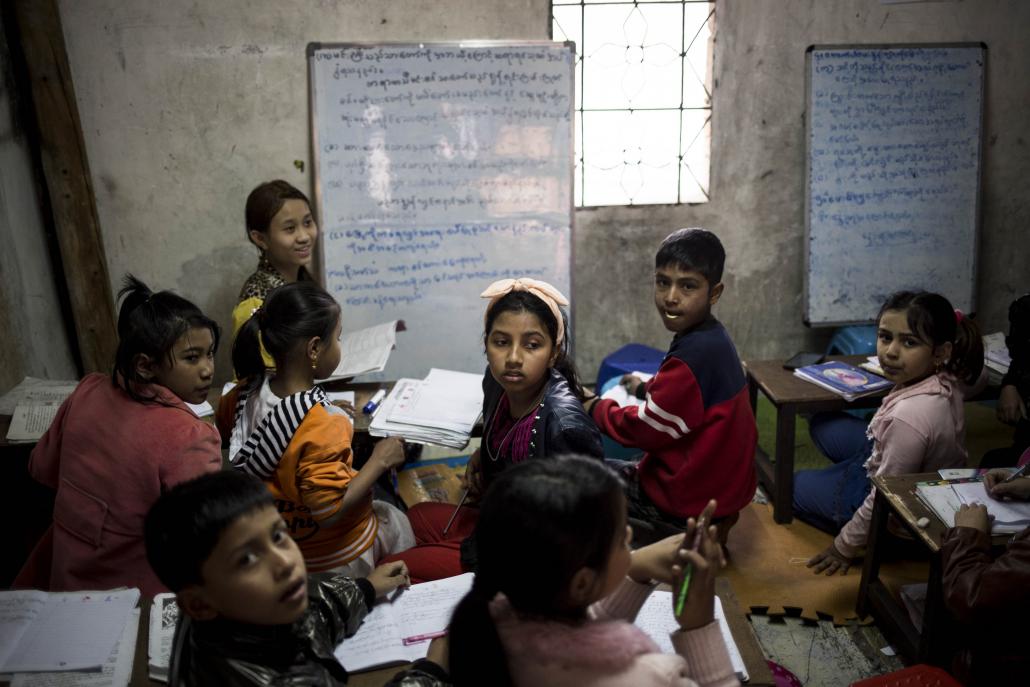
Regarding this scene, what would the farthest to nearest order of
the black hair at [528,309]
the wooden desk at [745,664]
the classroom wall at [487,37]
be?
the classroom wall at [487,37], the black hair at [528,309], the wooden desk at [745,664]

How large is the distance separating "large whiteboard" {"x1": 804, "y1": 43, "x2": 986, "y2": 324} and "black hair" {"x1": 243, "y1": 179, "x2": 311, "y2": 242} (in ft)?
8.79

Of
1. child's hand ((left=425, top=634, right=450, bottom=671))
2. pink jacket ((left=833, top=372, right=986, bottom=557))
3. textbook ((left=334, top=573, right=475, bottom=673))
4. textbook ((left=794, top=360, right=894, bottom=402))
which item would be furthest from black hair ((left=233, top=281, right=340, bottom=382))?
textbook ((left=794, top=360, right=894, bottom=402))

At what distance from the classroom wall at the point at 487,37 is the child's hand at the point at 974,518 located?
2564 millimetres

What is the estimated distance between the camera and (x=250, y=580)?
4.48 feet

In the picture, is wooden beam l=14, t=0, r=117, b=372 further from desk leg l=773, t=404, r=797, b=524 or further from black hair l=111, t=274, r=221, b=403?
desk leg l=773, t=404, r=797, b=524

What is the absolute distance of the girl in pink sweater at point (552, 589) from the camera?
1232 millimetres

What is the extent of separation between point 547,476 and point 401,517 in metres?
1.45

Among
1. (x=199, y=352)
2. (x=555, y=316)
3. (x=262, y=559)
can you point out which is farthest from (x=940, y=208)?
(x=262, y=559)

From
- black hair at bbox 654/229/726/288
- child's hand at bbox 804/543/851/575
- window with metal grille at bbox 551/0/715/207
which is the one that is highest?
window with metal grille at bbox 551/0/715/207

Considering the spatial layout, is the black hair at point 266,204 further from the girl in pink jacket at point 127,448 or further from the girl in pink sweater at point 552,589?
the girl in pink sweater at point 552,589

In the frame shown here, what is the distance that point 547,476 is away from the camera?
127 centimetres

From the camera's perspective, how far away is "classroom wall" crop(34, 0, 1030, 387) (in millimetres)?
3916

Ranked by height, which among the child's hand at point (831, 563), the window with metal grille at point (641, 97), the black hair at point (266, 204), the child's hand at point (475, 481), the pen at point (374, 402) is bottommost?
the child's hand at point (831, 563)

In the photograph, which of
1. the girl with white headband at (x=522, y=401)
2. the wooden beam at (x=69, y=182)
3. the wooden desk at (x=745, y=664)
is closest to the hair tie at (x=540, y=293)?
the girl with white headband at (x=522, y=401)
